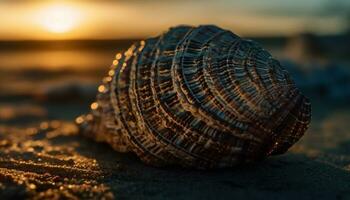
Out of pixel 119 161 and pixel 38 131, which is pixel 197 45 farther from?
pixel 38 131

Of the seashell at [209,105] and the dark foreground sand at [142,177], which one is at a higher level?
the seashell at [209,105]

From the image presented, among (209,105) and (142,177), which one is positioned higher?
(209,105)

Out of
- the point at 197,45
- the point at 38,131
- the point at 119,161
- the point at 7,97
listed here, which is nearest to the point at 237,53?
the point at 197,45

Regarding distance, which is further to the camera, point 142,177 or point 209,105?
point 142,177

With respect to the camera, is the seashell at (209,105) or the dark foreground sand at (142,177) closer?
the dark foreground sand at (142,177)
